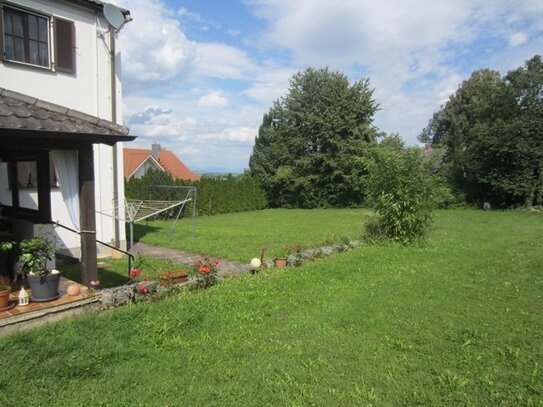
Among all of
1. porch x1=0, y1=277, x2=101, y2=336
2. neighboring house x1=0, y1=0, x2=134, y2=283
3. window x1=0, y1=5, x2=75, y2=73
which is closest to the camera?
porch x1=0, y1=277, x2=101, y2=336

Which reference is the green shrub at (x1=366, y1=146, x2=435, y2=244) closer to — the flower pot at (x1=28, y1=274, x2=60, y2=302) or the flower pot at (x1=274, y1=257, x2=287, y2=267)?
the flower pot at (x1=274, y1=257, x2=287, y2=267)

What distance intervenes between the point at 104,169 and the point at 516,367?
7875 mm

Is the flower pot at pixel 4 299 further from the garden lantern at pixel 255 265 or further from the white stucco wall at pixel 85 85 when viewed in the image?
the white stucco wall at pixel 85 85

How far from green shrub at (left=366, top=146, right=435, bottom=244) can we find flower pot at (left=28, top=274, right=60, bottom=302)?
733 centimetres

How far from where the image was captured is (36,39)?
7.55 m

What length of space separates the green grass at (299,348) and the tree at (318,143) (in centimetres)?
1809

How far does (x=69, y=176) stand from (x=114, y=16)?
507 centimetres

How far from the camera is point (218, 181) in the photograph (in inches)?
859

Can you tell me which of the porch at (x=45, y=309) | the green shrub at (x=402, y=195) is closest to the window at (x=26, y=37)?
the porch at (x=45, y=309)

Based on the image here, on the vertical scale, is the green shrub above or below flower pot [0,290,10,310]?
above

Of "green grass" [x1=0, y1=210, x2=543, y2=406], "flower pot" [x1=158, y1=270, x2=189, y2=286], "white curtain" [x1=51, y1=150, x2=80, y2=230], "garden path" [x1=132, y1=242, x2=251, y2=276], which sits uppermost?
"white curtain" [x1=51, y1=150, x2=80, y2=230]

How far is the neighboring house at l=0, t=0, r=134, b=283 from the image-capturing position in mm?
4332

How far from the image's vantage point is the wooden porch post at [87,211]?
4.67 m

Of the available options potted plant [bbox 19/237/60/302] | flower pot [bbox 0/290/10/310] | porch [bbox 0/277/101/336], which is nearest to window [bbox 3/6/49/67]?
potted plant [bbox 19/237/60/302]
